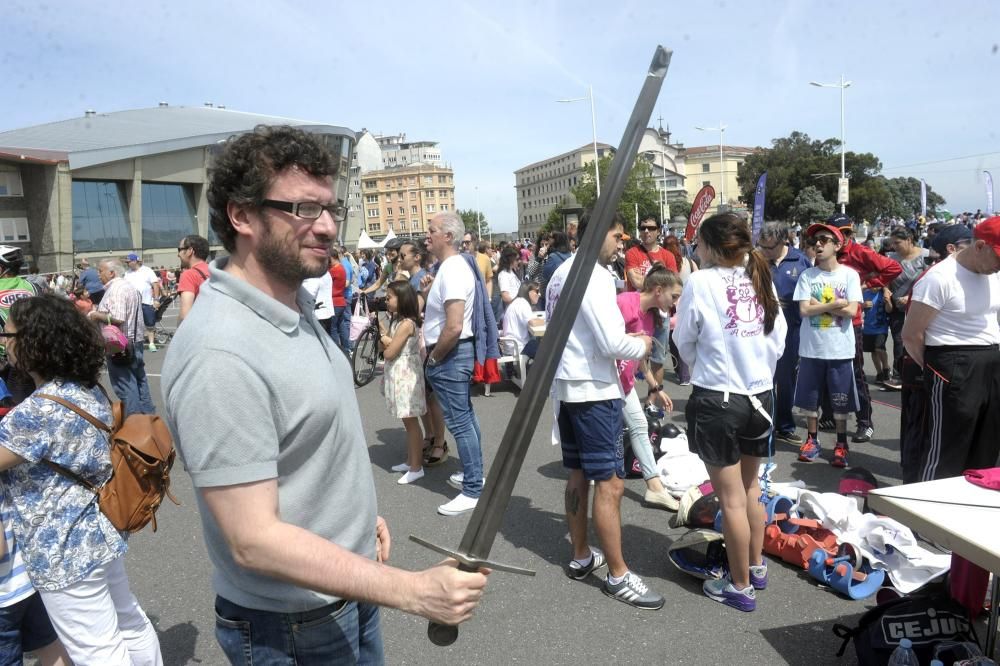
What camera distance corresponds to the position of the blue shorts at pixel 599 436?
3.32 metres

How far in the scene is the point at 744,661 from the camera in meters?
2.87

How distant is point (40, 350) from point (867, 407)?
600 cm

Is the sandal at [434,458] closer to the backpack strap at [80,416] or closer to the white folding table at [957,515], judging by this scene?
the backpack strap at [80,416]

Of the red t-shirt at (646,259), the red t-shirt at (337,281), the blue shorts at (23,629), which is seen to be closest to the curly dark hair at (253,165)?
the blue shorts at (23,629)

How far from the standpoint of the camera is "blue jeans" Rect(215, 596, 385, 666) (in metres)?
1.53

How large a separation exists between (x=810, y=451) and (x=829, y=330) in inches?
39.6

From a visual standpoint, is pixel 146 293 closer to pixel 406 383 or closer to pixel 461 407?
pixel 406 383

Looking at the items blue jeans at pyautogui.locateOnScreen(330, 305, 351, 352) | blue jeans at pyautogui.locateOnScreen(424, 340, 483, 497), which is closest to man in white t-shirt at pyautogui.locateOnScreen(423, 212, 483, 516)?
blue jeans at pyautogui.locateOnScreen(424, 340, 483, 497)

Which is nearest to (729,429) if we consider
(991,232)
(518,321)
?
(991,232)

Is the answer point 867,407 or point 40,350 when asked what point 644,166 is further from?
point 40,350

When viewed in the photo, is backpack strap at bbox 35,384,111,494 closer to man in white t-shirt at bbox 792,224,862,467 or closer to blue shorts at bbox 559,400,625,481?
blue shorts at bbox 559,400,625,481

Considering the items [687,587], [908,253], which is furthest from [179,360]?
[908,253]

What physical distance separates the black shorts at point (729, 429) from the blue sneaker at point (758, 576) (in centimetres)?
71

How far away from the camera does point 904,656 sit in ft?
7.97
